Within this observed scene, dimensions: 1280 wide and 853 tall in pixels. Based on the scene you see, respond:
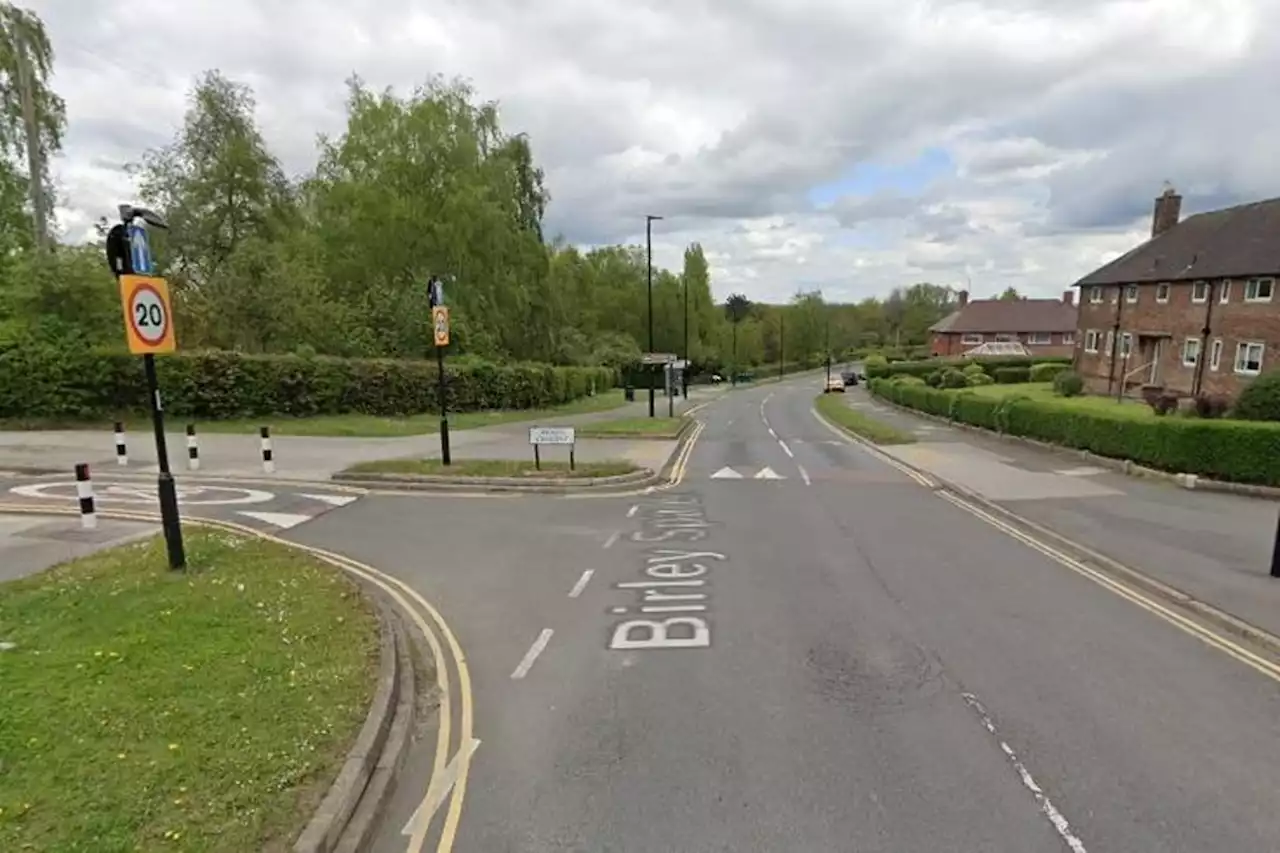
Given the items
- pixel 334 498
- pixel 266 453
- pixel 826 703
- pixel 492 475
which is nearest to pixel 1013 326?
pixel 492 475

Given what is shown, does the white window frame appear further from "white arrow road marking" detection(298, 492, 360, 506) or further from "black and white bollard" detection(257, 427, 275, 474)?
"black and white bollard" detection(257, 427, 275, 474)

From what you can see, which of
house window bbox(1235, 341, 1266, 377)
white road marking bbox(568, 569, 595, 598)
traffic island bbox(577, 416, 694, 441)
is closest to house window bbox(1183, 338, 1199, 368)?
house window bbox(1235, 341, 1266, 377)

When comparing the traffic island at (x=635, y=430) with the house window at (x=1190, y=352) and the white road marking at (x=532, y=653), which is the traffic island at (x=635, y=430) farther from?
the house window at (x=1190, y=352)

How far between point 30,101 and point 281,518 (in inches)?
993

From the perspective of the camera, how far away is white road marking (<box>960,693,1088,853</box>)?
4152 millimetres

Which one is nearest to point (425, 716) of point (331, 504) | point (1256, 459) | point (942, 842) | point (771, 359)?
point (942, 842)

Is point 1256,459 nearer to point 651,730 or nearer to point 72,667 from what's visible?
point 651,730

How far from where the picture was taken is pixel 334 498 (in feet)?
46.3

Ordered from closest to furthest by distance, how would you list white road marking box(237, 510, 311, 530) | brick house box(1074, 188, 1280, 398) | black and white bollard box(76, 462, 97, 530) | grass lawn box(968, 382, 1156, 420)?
1. black and white bollard box(76, 462, 97, 530)
2. white road marking box(237, 510, 311, 530)
3. grass lawn box(968, 382, 1156, 420)
4. brick house box(1074, 188, 1280, 398)

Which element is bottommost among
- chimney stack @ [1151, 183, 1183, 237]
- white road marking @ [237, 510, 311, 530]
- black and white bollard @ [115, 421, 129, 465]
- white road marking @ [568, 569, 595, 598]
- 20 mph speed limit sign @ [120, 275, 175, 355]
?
white road marking @ [237, 510, 311, 530]

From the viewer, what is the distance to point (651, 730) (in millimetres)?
5375

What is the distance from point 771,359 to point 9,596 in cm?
11591

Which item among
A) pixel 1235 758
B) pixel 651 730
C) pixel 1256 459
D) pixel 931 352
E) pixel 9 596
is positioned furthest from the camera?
pixel 931 352

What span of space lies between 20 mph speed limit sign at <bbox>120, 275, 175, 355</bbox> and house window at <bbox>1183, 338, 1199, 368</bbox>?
39.4m
